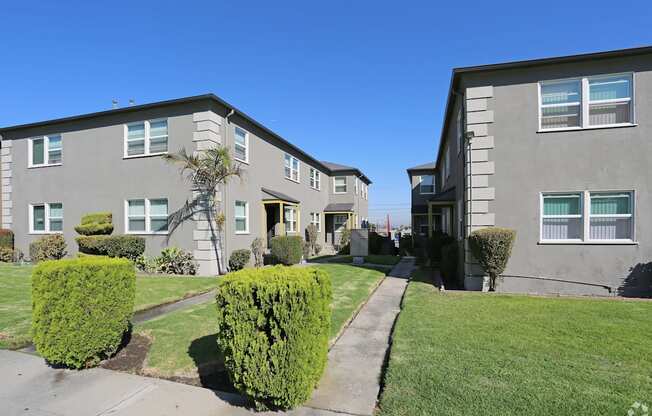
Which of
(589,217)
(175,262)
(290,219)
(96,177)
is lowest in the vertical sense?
(175,262)

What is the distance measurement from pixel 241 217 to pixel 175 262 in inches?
130

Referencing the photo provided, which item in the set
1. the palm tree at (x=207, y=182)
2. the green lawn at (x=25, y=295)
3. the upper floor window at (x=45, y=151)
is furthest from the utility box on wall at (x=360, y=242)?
the upper floor window at (x=45, y=151)

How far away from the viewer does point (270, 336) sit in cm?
339

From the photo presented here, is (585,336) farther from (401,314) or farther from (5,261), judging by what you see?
(5,261)

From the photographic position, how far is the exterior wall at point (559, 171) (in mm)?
8750

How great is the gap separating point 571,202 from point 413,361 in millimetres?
7616

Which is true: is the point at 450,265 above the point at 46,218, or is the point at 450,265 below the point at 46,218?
below

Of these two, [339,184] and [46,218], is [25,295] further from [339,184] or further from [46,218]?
[339,184]

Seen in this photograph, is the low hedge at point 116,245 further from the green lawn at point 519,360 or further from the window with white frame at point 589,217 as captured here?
the window with white frame at point 589,217

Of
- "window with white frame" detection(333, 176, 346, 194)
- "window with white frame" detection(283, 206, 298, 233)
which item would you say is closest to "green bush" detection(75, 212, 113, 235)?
"window with white frame" detection(283, 206, 298, 233)

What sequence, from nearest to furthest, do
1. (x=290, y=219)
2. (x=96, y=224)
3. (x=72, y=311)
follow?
(x=72, y=311) → (x=96, y=224) → (x=290, y=219)

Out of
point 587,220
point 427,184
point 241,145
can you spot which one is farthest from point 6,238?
point 427,184

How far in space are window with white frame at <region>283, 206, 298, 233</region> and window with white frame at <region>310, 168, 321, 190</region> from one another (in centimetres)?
490

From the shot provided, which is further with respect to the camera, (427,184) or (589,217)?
(427,184)
